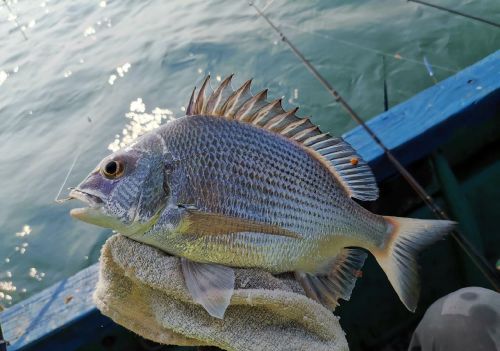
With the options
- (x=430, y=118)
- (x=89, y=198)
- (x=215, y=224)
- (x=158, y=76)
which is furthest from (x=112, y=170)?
(x=158, y=76)

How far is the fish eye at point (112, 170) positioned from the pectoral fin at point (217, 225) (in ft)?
0.76

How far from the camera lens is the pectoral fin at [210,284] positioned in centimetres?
133

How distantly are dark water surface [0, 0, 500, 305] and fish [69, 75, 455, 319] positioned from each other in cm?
338

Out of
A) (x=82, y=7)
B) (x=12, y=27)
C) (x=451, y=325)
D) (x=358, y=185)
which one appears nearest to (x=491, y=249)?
(x=451, y=325)

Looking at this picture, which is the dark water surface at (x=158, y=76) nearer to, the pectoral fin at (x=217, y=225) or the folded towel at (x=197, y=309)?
the folded towel at (x=197, y=309)

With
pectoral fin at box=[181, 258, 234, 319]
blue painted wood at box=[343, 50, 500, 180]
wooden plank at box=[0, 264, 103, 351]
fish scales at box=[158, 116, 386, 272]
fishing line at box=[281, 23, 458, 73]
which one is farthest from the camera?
fishing line at box=[281, 23, 458, 73]

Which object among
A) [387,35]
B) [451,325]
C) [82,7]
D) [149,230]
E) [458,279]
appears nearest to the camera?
[149,230]

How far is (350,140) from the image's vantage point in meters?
2.48

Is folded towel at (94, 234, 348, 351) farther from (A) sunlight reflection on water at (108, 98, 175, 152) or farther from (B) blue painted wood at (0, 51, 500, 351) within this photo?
(A) sunlight reflection on water at (108, 98, 175, 152)

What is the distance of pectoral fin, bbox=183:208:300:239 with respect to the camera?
Answer: 140 centimetres

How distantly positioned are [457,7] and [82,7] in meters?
8.30

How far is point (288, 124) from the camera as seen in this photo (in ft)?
5.30

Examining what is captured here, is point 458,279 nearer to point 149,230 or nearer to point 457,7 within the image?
point 149,230

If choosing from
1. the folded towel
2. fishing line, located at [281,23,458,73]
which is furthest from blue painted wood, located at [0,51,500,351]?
fishing line, located at [281,23,458,73]
